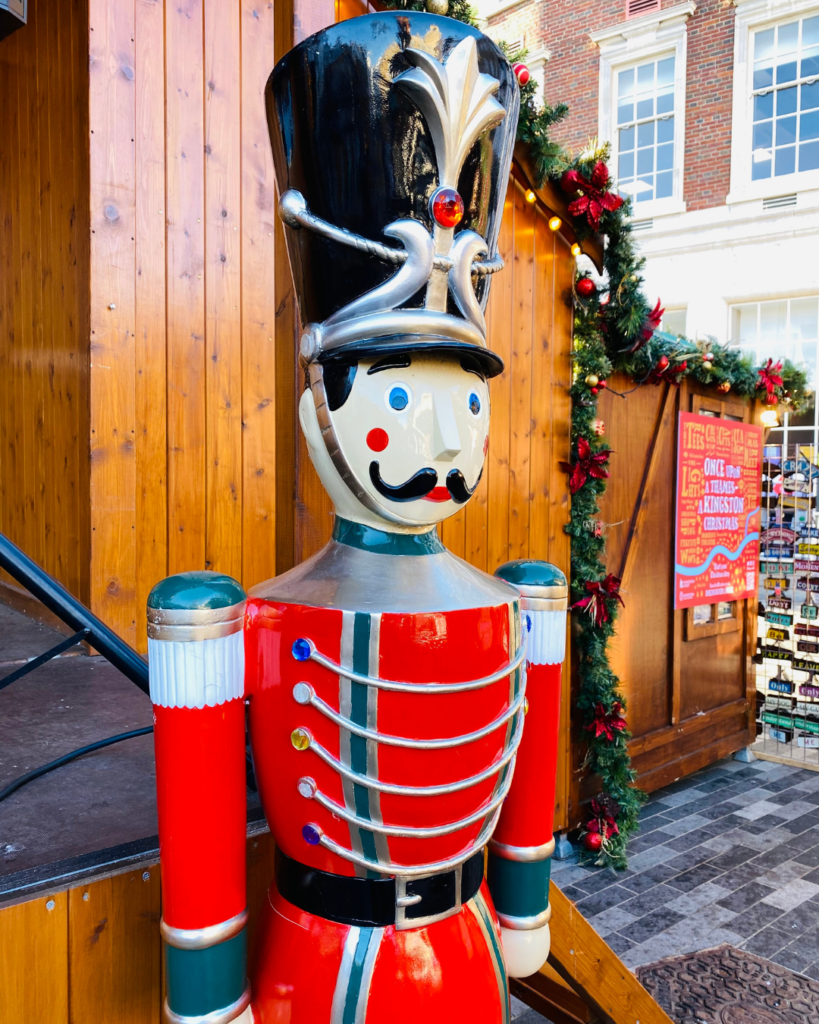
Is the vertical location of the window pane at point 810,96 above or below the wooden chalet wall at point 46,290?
above

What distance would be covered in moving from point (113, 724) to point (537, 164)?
2.55 metres

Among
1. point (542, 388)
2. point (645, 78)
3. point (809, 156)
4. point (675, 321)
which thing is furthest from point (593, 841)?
point (645, 78)

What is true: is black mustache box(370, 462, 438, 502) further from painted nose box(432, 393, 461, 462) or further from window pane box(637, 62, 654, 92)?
window pane box(637, 62, 654, 92)

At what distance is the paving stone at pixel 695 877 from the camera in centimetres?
334

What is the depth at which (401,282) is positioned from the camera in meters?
1.08

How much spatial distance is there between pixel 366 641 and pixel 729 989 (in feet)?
7.97

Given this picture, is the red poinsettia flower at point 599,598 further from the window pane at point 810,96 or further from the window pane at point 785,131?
the window pane at point 810,96

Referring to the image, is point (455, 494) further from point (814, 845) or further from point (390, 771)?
point (814, 845)

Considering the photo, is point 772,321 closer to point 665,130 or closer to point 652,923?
point 665,130

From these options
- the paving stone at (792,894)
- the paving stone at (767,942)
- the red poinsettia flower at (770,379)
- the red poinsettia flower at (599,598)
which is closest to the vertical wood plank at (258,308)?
the red poinsettia flower at (599,598)

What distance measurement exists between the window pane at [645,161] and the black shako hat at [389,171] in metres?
9.50

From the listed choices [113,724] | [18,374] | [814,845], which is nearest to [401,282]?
[113,724]

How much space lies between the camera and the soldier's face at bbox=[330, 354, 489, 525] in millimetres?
1093

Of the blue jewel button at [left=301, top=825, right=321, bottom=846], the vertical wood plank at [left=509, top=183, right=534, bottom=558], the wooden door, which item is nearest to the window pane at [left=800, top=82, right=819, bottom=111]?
the wooden door
